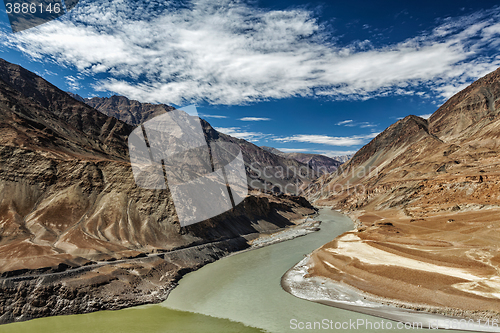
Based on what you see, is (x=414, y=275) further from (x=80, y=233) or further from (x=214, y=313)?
(x=80, y=233)

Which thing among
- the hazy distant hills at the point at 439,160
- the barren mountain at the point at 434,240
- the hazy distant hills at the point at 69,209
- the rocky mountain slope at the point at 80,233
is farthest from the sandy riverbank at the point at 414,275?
the hazy distant hills at the point at 439,160

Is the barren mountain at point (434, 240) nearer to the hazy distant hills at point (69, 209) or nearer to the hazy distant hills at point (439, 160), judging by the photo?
the hazy distant hills at point (439, 160)

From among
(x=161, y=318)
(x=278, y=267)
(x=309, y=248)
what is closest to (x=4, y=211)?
(x=161, y=318)

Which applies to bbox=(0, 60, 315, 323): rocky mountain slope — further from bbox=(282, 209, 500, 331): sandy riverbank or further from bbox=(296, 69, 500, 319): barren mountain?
bbox=(296, 69, 500, 319): barren mountain

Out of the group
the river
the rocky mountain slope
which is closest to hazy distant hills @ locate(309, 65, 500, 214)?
the river

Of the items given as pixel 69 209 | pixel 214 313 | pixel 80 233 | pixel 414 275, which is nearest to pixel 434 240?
pixel 414 275

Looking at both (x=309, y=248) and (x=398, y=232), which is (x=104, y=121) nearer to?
(x=309, y=248)
